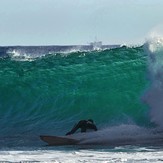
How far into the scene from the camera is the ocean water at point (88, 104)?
1366 centimetres

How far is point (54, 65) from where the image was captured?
1040 inches

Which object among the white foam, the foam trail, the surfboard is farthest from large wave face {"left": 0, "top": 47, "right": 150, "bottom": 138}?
the white foam

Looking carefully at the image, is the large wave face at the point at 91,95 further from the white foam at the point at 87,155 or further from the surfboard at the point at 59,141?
the white foam at the point at 87,155

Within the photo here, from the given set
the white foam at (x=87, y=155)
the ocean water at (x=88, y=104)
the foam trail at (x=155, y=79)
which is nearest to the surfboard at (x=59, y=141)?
the ocean water at (x=88, y=104)

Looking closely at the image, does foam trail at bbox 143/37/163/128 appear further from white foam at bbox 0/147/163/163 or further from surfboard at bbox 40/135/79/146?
white foam at bbox 0/147/163/163

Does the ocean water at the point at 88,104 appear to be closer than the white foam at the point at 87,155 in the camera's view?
No

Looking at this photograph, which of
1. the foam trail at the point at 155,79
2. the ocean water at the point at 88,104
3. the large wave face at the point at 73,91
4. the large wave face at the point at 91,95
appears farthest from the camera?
the large wave face at the point at 73,91

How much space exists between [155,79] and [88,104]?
2.34m

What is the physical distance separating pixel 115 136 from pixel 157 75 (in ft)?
14.5

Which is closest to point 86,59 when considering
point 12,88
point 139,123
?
point 12,88

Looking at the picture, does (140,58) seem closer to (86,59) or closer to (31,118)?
(86,59)

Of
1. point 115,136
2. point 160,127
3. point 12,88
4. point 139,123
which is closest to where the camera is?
point 115,136

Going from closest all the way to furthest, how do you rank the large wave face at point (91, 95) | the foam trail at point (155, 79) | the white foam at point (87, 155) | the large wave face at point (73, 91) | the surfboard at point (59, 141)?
the white foam at point (87, 155) < the surfboard at point (59, 141) < the large wave face at point (91, 95) < the foam trail at point (155, 79) < the large wave face at point (73, 91)

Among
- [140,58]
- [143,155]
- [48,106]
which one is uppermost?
[140,58]
